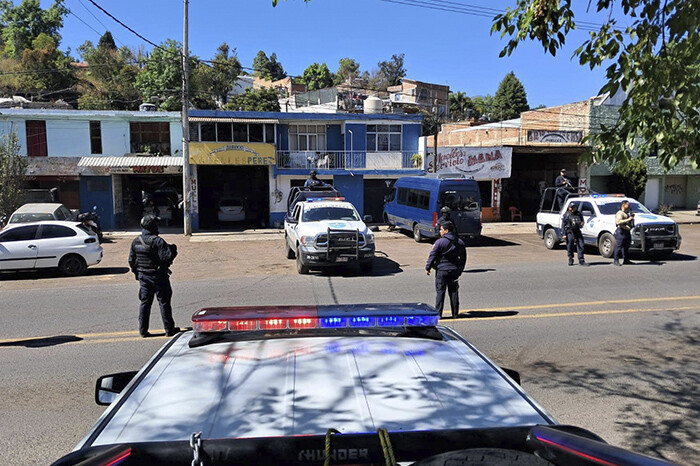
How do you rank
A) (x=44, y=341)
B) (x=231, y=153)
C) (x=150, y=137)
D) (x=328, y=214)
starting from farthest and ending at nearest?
(x=150, y=137) < (x=231, y=153) < (x=328, y=214) < (x=44, y=341)

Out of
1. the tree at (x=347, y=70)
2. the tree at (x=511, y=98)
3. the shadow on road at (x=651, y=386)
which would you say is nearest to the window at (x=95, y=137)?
the shadow on road at (x=651, y=386)

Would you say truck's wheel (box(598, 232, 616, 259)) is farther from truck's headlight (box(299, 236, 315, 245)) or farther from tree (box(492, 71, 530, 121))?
tree (box(492, 71, 530, 121))

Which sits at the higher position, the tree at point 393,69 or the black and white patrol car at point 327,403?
the tree at point 393,69

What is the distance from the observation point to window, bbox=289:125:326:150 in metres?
29.0

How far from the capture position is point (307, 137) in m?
29.3

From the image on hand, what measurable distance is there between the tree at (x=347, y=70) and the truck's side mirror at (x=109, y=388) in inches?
4175

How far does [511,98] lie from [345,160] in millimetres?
57958

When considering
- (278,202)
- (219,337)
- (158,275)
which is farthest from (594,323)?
(278,202)

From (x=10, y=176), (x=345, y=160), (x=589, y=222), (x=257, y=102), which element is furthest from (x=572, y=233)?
(x=257, y=102)

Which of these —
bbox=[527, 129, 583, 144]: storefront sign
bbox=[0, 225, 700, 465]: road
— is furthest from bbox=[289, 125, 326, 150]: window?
bbox=[0, 225, 700, 465]: road

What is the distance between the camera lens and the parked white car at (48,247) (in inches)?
545

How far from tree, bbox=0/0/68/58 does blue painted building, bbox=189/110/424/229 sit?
43.6 metres

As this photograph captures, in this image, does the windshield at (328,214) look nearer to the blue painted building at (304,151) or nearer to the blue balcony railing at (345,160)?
the blue painted building at (304,151)

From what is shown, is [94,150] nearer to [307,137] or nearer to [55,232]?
[307,137]
